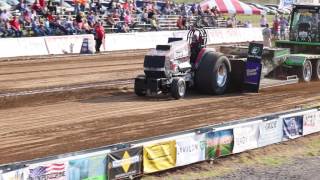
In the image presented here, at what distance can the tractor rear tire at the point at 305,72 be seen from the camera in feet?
62.0

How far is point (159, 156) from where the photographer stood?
860 cm

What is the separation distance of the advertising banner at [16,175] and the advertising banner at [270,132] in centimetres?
487

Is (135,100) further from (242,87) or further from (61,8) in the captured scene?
(61,8)

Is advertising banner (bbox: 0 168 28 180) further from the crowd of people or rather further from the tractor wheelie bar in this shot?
the crowd of people

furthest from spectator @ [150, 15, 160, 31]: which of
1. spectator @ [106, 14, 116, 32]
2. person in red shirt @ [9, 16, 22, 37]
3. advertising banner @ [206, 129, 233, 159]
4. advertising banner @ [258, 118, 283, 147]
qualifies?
advertising banner @ [206, 129, 233, 159]

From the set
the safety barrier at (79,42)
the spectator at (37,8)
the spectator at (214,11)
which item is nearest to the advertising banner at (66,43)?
the safety barrier at (79,42)

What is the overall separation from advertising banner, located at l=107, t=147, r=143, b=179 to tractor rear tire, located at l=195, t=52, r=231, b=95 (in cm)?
736

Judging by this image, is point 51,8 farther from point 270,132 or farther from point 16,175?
point 16,175

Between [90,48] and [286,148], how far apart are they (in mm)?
16821

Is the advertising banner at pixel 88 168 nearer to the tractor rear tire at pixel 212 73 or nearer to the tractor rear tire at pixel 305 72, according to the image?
the tractor rear tire at pixel 212 73

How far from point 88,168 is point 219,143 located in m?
2.84

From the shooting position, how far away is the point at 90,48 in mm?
26828

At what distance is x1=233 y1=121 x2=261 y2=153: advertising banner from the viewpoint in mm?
10000

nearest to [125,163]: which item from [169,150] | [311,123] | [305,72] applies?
[169,150]
